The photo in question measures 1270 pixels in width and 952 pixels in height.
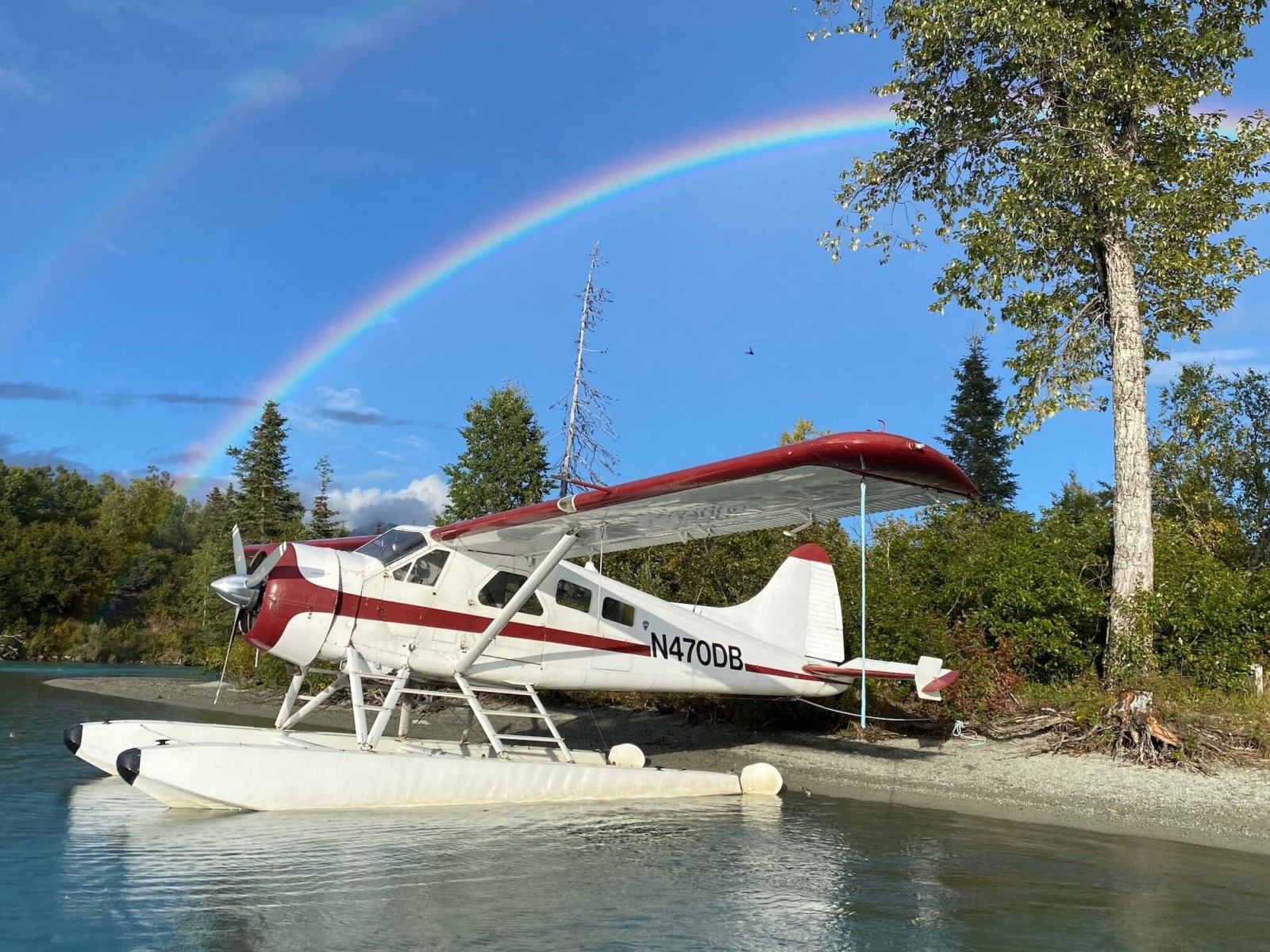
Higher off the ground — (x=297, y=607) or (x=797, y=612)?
(x=797, y=612)

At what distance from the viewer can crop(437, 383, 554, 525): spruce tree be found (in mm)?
27656

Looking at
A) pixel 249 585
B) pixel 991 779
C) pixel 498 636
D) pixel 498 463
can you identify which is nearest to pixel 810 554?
pixel 991 779

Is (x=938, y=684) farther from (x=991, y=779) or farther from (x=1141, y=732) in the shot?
(x=1141, y=732)

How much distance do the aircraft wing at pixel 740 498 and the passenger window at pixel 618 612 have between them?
3.52 feet

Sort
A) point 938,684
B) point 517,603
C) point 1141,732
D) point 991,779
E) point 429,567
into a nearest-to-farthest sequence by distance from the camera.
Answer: point 517,603 → point 429,567 → point 938,684 → point 1141,732 → point 991,779

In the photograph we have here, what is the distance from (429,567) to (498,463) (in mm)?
18360

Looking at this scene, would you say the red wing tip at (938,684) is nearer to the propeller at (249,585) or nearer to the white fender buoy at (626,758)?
the white fender buoy at (626,758)

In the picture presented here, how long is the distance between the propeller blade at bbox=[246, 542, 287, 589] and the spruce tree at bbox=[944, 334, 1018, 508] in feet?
111

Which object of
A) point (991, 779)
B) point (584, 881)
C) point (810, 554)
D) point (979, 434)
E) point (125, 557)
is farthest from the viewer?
point (125, 557)

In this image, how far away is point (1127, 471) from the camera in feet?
43.1

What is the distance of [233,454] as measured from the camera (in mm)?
40594

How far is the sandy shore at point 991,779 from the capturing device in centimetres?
895

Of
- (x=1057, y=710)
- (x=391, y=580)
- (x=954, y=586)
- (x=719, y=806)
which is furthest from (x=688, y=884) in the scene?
(x=954, y=586)

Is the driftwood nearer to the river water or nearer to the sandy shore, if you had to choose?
the sandy shore
